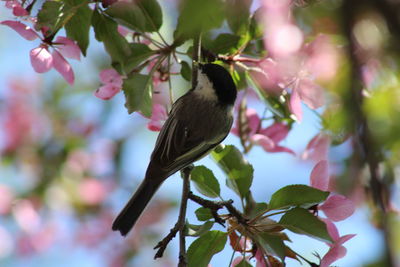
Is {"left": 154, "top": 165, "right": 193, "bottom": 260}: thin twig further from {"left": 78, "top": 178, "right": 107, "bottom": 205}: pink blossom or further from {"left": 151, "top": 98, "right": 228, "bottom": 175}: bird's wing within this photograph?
{"left": 78, "top": 178, "right": 107, "bottom": 205}: pink blossom

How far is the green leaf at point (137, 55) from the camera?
2.22m

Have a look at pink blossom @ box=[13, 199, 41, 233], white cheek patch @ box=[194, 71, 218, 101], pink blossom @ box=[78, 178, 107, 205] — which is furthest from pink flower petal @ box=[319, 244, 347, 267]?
pink blossom @ box=[13, 199, 41, 233]

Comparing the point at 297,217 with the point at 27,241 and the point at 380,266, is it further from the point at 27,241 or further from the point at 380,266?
the point at 27,241

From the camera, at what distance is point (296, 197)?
187 centimetres

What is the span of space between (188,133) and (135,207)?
0.47m

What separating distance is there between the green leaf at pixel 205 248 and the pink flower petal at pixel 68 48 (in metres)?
0.91

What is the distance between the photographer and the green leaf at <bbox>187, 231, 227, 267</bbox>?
196 cm

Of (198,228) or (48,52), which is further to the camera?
(48,52)

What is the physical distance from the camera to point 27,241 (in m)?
3.24

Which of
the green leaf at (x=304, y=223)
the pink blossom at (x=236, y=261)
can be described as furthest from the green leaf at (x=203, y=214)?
the green leaf at (x=304, y=223)

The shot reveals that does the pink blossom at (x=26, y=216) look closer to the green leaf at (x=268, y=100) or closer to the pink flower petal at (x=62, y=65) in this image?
the pink flower petal at (x=62, y=65)

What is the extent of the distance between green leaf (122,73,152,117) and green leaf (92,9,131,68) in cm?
9

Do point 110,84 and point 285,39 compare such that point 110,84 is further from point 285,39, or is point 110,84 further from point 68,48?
point 285,39

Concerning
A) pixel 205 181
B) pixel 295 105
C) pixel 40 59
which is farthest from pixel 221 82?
pixel 40 59
